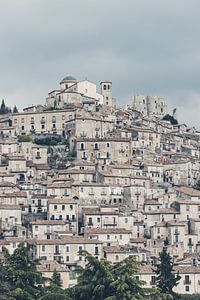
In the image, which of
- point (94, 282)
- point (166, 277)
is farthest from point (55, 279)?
point (166, 277)

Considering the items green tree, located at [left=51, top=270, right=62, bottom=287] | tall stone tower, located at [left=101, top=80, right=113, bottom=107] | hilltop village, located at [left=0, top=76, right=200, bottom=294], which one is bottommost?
green tree, located at [left=51, top=270, right=62, bottom=287]

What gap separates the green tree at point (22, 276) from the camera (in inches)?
2581

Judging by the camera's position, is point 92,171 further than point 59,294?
Yes

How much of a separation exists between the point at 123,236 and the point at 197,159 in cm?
2963

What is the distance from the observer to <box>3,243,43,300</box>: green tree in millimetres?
65556

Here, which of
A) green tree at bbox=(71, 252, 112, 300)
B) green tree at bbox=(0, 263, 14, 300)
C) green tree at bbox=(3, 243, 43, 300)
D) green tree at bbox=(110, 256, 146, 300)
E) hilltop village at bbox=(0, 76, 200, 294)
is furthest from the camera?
hilltop village at bbox=(0, 76, 200, 294)

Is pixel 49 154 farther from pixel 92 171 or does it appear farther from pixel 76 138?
pixel 92 171

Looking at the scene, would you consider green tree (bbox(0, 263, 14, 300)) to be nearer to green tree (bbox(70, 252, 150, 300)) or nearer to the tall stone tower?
green tree (bbox(70, 252, 150, 300))

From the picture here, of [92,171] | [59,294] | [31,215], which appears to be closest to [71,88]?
[92,171]

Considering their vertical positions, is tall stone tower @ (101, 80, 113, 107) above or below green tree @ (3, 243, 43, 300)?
above

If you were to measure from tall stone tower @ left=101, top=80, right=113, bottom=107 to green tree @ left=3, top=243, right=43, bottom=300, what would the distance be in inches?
2341

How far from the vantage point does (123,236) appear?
3460 inches

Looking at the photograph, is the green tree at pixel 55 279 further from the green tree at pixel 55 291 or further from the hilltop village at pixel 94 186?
the hilltop village at pixel 94 186

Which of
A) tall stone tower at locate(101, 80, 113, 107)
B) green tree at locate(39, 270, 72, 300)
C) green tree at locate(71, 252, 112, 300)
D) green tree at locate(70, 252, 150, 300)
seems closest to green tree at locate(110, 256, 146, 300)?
green tree at locate(70, 252, 150, 300)
